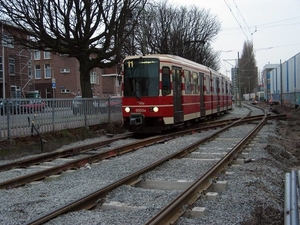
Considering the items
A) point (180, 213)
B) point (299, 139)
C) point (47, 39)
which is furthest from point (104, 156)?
point (47, 39)

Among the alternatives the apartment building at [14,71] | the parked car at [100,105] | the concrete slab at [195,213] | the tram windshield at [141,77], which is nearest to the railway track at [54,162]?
the tram windshield at [141,77]

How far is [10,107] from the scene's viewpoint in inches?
458

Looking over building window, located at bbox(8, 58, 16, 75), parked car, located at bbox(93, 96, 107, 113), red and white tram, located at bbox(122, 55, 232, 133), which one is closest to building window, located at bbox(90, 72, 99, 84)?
building window, located at bbox(8, 58, 16, 75)

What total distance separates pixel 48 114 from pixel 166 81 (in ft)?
15.4

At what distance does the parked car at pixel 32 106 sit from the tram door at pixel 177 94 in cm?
518

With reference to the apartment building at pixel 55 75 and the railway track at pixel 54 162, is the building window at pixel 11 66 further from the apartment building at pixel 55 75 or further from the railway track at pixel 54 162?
the railway track at pixel 54 162

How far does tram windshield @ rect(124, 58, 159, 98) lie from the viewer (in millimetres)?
14594

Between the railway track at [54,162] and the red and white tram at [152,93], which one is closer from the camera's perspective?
the railway track at [54,162]

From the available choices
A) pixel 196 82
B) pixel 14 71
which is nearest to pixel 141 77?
pixel 196 82

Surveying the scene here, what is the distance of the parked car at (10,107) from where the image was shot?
11344 millimetres

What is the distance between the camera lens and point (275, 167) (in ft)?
27.5

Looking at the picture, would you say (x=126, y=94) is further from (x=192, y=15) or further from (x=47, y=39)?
(x=192, y=15)

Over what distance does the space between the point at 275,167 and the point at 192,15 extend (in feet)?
114

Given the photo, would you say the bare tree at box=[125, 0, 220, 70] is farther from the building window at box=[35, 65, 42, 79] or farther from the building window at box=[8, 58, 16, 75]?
the building window at box=[35, 65, 42, 79]
